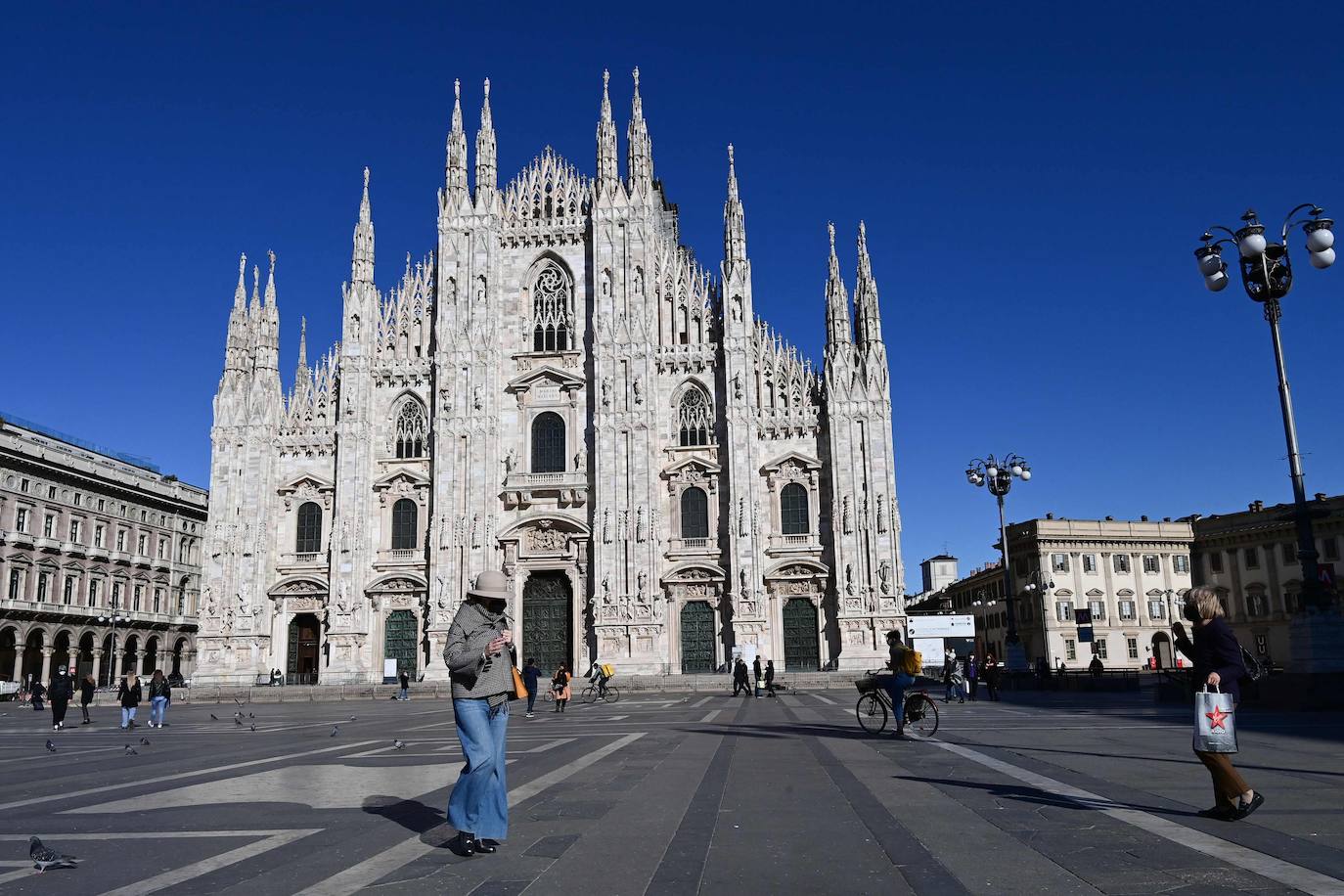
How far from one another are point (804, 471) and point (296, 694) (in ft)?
69.5

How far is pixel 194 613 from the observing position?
222 feet

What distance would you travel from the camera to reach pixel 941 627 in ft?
140

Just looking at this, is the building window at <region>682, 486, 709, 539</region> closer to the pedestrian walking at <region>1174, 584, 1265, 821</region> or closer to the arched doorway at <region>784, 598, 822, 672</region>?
the arched doorway at <region>784, 598, 822, 672</region>

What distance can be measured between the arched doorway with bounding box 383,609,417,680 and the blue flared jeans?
126 feet

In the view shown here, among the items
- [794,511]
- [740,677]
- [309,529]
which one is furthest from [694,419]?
[309,529]

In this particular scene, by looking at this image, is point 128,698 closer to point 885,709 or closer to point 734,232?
point 885,709

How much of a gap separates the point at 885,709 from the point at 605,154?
35687mm

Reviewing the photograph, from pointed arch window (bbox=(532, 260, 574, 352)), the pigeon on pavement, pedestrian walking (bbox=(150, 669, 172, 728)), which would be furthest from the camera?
pointed arch window (bbox=(532, 260, 574, 352))

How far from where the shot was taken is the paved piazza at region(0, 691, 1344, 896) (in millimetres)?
5273

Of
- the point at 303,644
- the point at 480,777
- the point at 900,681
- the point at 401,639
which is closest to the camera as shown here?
the point at 480,777

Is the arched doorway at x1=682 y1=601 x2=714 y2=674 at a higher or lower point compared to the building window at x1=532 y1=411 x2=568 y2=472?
lower

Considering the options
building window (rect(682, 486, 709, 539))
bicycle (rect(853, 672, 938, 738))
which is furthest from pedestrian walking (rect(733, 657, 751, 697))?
bicycle (rect(853, 672, 938, 738))

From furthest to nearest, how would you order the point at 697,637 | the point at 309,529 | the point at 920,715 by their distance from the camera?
the point at 309,529 < the point at 697,637 < the point at 920,715

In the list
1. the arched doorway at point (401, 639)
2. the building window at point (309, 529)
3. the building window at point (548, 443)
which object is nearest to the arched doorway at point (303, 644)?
the building window at point (309, 529)
